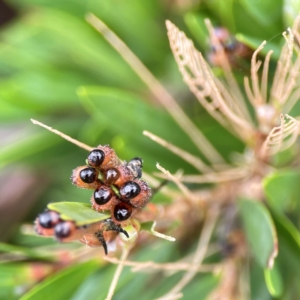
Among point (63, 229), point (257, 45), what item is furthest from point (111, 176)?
point (257, 45)

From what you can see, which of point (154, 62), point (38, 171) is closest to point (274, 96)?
point (154, 62)

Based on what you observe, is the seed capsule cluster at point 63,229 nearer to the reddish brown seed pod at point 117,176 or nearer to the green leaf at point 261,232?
the reddish brown seed pod at point 117,176

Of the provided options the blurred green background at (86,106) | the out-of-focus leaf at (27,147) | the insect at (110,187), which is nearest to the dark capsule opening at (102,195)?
the insect at (110,187)

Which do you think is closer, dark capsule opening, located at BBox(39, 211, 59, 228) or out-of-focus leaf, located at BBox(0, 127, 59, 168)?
dark capsule opening, located at BBox(39, 211, 59, 228)

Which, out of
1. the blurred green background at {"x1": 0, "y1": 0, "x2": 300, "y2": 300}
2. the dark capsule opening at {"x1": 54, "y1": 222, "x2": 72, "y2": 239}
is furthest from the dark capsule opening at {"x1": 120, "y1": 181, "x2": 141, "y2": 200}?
the blurred green background at {"x1": 0, "y1": 0, "x2": 300, "y2": 300}

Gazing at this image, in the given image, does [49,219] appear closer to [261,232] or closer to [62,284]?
[62,284]

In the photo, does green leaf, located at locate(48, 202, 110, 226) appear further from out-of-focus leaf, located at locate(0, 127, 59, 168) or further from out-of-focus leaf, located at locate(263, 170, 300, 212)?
out-of-focus leaf, located at locate(0, 127, 59, 168)
